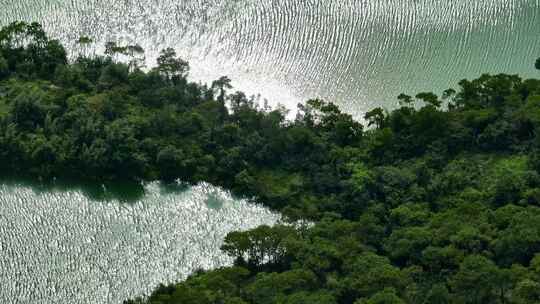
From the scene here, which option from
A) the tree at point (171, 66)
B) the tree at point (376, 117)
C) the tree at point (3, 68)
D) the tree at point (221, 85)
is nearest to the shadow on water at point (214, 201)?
the tree at point (221, 85)

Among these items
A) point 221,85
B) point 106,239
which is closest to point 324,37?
point 221,85

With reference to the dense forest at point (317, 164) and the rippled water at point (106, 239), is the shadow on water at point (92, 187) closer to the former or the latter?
the rippled water at point (106, 239)

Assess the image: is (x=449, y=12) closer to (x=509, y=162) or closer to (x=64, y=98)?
(x=509, y=162)

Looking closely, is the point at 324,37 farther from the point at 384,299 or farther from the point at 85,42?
the point at 384,299

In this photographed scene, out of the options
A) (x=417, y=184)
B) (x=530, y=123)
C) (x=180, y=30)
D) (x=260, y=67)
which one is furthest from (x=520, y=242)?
(x=180, y=30)

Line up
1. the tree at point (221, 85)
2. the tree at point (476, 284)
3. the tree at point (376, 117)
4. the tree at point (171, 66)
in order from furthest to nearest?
the tree at point (171, 66), the tree at point (221, 85), the tree at point (376, 117), the tree at point (476, 284)

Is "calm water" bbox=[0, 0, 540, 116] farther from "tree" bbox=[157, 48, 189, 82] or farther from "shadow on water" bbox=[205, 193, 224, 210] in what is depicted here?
"shadow on water" bbox=[205, 193, 224, 210]
